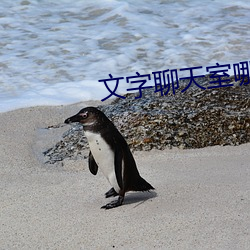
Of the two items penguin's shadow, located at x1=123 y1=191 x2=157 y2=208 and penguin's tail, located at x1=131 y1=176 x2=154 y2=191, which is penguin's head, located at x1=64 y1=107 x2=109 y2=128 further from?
penguin's shadow, located at x1=123 y1=191 x2=157 y2=208

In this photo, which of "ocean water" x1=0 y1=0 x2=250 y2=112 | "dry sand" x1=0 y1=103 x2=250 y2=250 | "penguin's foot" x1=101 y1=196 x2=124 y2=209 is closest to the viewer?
"dry sand" x1=0 y1=103 x2=250 y2=250

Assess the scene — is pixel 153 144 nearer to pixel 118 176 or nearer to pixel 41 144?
pixel 41 144

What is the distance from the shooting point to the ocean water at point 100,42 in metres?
7.29

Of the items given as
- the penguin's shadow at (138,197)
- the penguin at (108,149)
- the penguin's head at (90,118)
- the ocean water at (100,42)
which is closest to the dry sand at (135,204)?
the penguin's shadow at (138,197)

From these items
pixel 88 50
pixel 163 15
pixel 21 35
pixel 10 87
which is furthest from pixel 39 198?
pixel 163 15

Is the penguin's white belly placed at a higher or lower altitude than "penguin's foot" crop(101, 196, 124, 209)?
higher

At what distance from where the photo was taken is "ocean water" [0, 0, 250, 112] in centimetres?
729

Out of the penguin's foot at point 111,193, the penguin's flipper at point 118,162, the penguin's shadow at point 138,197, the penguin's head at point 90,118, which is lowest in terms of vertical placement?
the penguin's shadow at point 138,197

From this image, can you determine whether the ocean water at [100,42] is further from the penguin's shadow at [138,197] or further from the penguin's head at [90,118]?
the penguin's head at [90,118]

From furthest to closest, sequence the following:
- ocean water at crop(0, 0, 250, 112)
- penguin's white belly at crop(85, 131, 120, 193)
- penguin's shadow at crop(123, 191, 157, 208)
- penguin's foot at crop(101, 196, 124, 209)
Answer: ocean water at crop(0, 0, 250, 112), penguin's shadow at crop(123, 191, 157, 208), penguin's foot at crop(101, 196, 124, 209), penguin's white belly at crop(85, 131, 120, 193)

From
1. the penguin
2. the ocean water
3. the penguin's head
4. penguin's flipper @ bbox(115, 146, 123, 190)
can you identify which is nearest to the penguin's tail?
the penguin

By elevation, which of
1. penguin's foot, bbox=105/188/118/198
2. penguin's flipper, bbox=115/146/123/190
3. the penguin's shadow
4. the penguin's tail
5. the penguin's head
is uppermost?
the penguin's head

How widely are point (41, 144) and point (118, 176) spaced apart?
1777mm

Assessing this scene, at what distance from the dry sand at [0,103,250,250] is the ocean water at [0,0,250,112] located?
1.95 m
